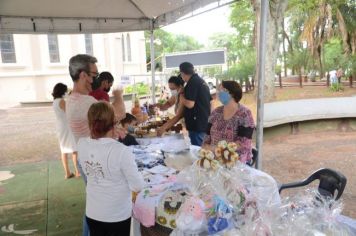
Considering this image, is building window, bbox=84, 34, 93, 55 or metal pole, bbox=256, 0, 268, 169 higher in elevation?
building window, bbox=84, 34, 93, 55

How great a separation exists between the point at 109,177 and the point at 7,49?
18593 mm

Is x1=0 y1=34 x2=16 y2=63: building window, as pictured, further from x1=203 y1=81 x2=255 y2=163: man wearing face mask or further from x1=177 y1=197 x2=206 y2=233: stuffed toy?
x1=177 y1=197 x2=206 y2=233: stuffed toy

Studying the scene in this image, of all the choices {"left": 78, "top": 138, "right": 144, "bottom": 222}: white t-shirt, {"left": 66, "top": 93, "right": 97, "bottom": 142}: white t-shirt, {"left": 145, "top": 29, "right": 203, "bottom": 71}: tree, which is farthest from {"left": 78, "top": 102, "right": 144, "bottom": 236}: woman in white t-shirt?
{"left": 145, "top": 29, "right": 203, "bottom": 71}: tree

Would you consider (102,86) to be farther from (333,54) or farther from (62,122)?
(333,54)

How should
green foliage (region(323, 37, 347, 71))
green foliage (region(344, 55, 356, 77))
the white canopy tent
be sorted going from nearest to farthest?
the white canopy tent
green foliage (region(344, 55, 356, 77))
green foliage (region(323, 37, 347, 71))

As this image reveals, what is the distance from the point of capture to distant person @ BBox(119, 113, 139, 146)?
3.01 meters

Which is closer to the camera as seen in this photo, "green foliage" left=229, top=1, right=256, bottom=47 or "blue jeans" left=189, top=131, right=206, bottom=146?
"blue jeans" left=189, top=131, right=206, bottom=146

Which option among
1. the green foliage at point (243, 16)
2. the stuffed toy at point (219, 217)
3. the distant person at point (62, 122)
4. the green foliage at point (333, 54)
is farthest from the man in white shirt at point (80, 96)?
the green foliage at point (333, 54)

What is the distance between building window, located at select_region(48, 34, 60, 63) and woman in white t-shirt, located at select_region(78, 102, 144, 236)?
1823cm

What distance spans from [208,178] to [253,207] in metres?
0.30

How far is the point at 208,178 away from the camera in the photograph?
171 centimetres

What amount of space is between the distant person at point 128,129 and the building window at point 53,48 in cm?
1644

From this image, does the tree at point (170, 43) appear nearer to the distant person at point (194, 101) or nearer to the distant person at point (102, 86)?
the distant person at point (194, 101)

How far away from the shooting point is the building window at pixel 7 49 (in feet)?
56.6
